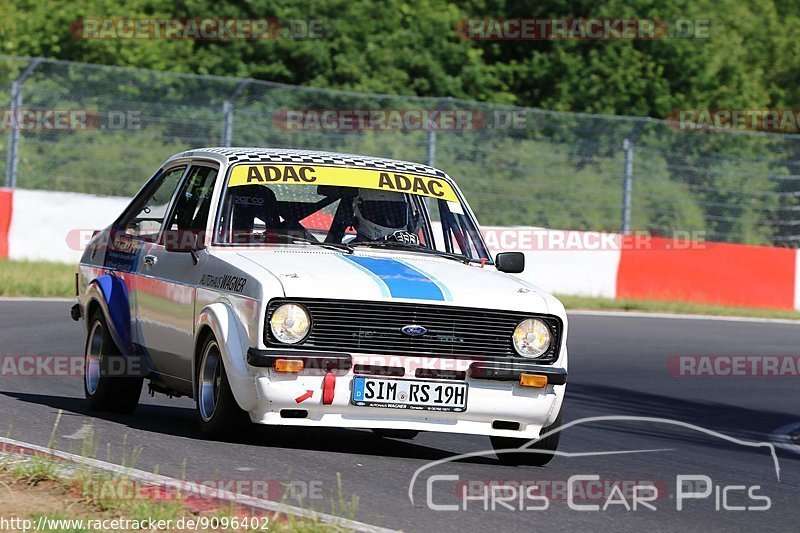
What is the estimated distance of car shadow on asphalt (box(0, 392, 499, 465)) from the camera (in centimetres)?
841

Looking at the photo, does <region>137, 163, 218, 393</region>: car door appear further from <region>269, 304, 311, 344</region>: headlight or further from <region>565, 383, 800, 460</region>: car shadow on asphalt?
<region>565, 383, 800, 460</region>: car shadow on asphalt

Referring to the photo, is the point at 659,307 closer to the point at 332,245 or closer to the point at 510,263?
the point at 510,263

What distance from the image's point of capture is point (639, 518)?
6961 mm

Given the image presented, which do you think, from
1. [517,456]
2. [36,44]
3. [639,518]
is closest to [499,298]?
[517,456]

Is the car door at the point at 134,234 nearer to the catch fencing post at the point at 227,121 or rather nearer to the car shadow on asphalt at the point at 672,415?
the car shadow on asphalt at the point at 672,415

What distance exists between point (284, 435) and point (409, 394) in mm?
1194

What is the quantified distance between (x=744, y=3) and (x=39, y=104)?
96.9ft

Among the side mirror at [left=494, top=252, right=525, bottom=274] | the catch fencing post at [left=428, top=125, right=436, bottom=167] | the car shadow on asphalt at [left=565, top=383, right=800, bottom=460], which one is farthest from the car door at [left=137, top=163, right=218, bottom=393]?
the catch fencing post at [left=428, top=125, right=436, bottom=167]

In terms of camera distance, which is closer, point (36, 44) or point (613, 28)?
point (36, 44)

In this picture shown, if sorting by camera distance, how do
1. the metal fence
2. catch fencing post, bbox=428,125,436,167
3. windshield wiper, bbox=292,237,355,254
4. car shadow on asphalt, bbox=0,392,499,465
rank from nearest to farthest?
1. car shadow on asphalt, bbox=0,392,499,465
2. windshield wiper, bbox=292,237,355,254
3. the metal fence
4. catch fencing post, bbox=428,125,436,167

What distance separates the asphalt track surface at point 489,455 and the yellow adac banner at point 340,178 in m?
1.42

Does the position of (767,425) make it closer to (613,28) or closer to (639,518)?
(639,518)

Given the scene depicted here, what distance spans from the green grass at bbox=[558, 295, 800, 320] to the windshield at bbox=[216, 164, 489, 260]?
492 inches

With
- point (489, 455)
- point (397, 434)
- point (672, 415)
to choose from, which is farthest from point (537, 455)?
point (672, 415)
